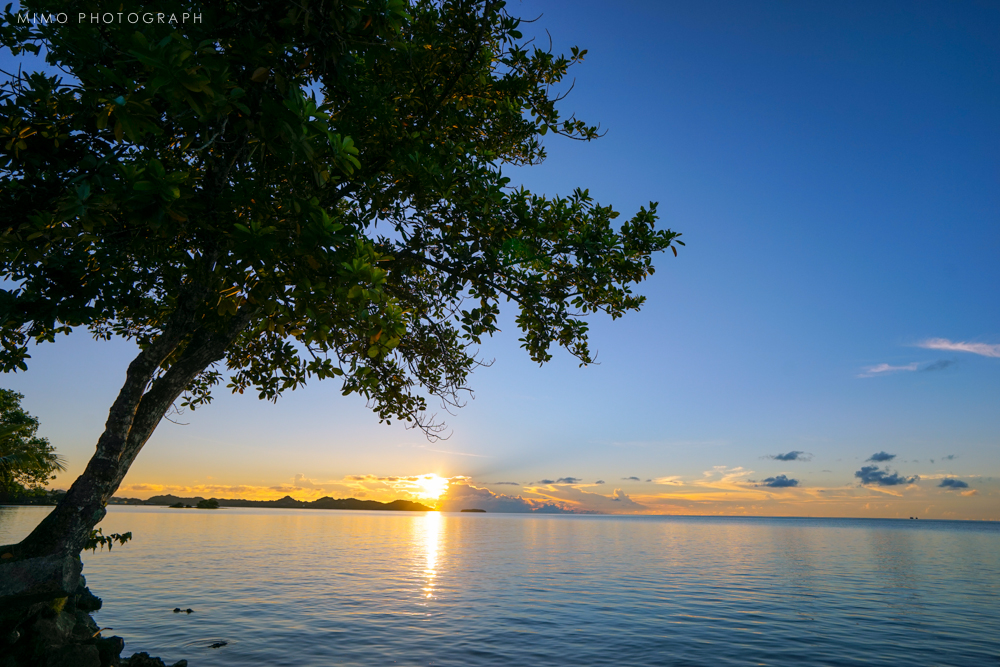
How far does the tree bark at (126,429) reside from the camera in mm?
9719

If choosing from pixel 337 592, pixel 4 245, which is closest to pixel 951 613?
pixel 337 592

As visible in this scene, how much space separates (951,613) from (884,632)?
677cm

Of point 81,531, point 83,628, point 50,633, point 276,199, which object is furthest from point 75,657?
point 276,199

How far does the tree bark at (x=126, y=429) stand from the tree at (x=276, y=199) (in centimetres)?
4

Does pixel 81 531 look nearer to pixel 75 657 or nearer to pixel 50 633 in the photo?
pixel 50 633

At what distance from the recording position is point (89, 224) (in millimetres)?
6441

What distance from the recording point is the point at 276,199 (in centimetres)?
866

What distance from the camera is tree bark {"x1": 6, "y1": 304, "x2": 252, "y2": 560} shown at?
972 cm

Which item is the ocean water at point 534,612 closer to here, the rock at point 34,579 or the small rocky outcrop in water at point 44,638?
the small rocky outcrop in water at point 44,638

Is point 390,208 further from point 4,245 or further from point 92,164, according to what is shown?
point 4,245

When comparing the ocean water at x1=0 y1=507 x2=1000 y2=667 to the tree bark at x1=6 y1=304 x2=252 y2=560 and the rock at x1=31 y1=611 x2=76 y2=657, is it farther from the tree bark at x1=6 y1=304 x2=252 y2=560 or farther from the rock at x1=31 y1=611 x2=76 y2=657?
the tree bark at x1=6 y1=304 x2=252 y2=560

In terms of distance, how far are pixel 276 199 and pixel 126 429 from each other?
5.31 metres

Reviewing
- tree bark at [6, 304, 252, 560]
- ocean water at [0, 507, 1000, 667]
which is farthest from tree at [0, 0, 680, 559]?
ocean water at [0, 507, 1000, 667]

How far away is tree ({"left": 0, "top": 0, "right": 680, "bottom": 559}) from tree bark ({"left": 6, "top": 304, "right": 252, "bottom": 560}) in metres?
0.04
